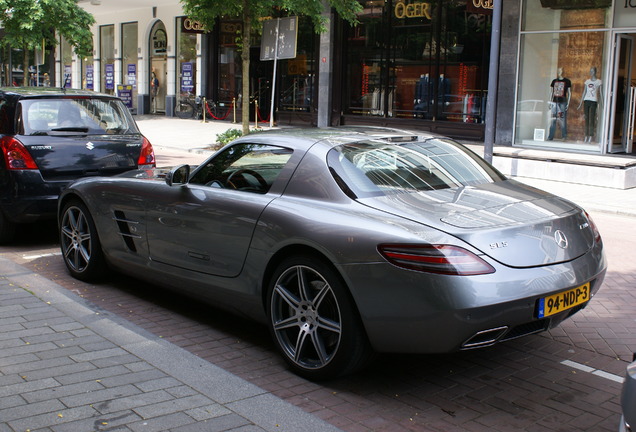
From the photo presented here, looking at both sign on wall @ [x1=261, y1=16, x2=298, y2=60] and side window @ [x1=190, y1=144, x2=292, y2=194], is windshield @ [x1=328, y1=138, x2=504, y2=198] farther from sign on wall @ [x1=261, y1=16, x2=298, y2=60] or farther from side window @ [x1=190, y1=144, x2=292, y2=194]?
sign on wall @ [x1=261, y1=16, x2=298, y2=60]

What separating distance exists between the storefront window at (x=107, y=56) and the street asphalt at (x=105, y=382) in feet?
103

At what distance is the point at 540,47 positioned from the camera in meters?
18.2

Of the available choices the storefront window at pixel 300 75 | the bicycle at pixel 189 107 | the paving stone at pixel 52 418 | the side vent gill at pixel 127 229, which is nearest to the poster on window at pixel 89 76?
the bicycle at pixel 189 107

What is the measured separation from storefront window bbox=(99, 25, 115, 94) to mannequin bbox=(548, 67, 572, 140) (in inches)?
918

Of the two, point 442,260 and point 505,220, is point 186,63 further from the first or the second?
point 442,260

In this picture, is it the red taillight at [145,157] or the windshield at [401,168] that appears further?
the red taillight at [145,157]

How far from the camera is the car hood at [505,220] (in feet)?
12.7

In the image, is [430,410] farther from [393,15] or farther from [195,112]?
[195,112]

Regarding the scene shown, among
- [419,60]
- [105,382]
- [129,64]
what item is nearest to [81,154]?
[105,382]

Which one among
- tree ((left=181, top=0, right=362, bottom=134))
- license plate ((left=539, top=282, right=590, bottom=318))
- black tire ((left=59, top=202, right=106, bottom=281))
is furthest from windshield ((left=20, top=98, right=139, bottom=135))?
tree ((left=181, top=0, right=362, bottom=134))

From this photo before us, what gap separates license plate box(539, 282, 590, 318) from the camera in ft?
12.8

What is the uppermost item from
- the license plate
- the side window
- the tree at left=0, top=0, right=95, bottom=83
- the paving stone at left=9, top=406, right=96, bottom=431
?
the tree at left=0, top=0, right=95, bottom=83

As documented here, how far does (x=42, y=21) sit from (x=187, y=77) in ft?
35.7

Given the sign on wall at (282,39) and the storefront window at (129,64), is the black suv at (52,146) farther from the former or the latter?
the storefront window at (129,64)
